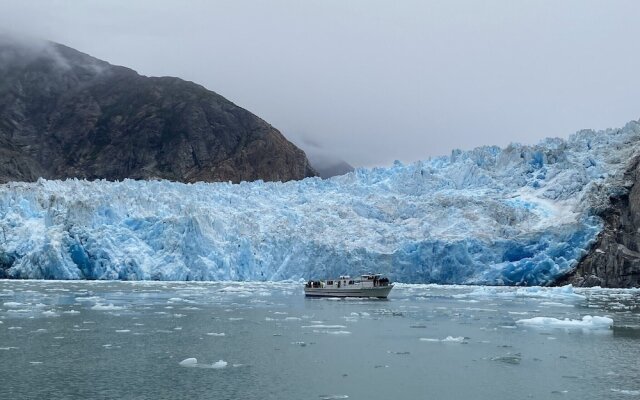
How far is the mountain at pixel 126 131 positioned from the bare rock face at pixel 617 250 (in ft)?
190

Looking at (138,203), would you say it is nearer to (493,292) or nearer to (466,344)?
(493,292)

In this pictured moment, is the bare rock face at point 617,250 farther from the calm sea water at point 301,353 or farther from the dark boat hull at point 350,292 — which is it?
the calm sea water at point 301,353

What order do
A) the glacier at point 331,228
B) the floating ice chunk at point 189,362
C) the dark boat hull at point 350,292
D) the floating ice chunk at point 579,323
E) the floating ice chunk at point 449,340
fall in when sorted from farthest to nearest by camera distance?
1. the glacier at point 331,228
2. the dark boat hull at point 350,292
3. the floating ice chunk at point 579,323
4. the floating ice chunk at point 449,340
5. the floating ice chunk at point 189,362

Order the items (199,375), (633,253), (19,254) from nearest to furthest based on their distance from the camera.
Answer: (199,375), (19,254), (633,253)

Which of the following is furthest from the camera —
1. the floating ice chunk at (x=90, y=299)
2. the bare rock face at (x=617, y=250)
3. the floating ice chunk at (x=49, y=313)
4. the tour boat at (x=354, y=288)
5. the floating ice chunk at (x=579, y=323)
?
the bare rock face at (x=617, y=250)

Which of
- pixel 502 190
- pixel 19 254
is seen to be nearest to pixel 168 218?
pixel 19 254

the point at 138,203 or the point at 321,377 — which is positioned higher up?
the point at 138,203

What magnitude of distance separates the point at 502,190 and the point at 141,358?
3553 cm

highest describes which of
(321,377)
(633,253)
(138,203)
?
(138,203)

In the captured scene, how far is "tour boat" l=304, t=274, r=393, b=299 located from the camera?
2866 cm

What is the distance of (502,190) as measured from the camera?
Answer: 4334 centimetres

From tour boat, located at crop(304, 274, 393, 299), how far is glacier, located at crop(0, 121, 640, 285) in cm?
795

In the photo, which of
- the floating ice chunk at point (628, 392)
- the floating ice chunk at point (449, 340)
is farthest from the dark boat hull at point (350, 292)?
the floating ice chunk at point (628, 392)

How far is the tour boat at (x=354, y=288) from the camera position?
2866 cm
